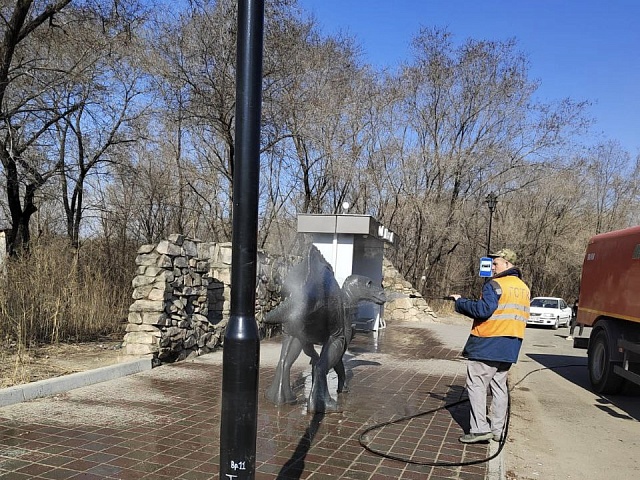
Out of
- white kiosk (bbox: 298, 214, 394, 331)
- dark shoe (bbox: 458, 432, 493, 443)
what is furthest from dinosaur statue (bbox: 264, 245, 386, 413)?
white kiosk (bbox: 298, 214, 394, 331)

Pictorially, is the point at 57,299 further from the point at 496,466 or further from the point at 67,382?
the point at 496,466

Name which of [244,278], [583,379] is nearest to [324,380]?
[244,278]

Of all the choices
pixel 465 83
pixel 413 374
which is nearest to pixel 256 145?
pixel 413 374

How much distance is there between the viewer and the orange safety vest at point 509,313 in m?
5.77

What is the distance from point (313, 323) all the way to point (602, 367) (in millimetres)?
5620

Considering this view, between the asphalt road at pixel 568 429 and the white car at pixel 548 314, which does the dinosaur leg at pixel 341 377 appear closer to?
the asphalt road at pixel 568 429

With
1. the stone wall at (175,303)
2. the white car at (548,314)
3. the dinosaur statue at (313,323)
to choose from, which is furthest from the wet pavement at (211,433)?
the white car at (548,314)

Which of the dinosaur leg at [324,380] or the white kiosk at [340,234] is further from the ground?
the white kiosk at [340,234]

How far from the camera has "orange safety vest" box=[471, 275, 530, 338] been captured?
5.77 meters

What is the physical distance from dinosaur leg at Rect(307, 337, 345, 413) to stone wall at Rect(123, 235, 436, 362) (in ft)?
3.62

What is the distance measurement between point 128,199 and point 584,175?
28.5 metres

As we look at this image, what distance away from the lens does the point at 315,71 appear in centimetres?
2344

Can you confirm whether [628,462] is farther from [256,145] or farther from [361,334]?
[361,334]

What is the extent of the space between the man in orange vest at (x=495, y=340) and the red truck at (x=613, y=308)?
11.5 ft
